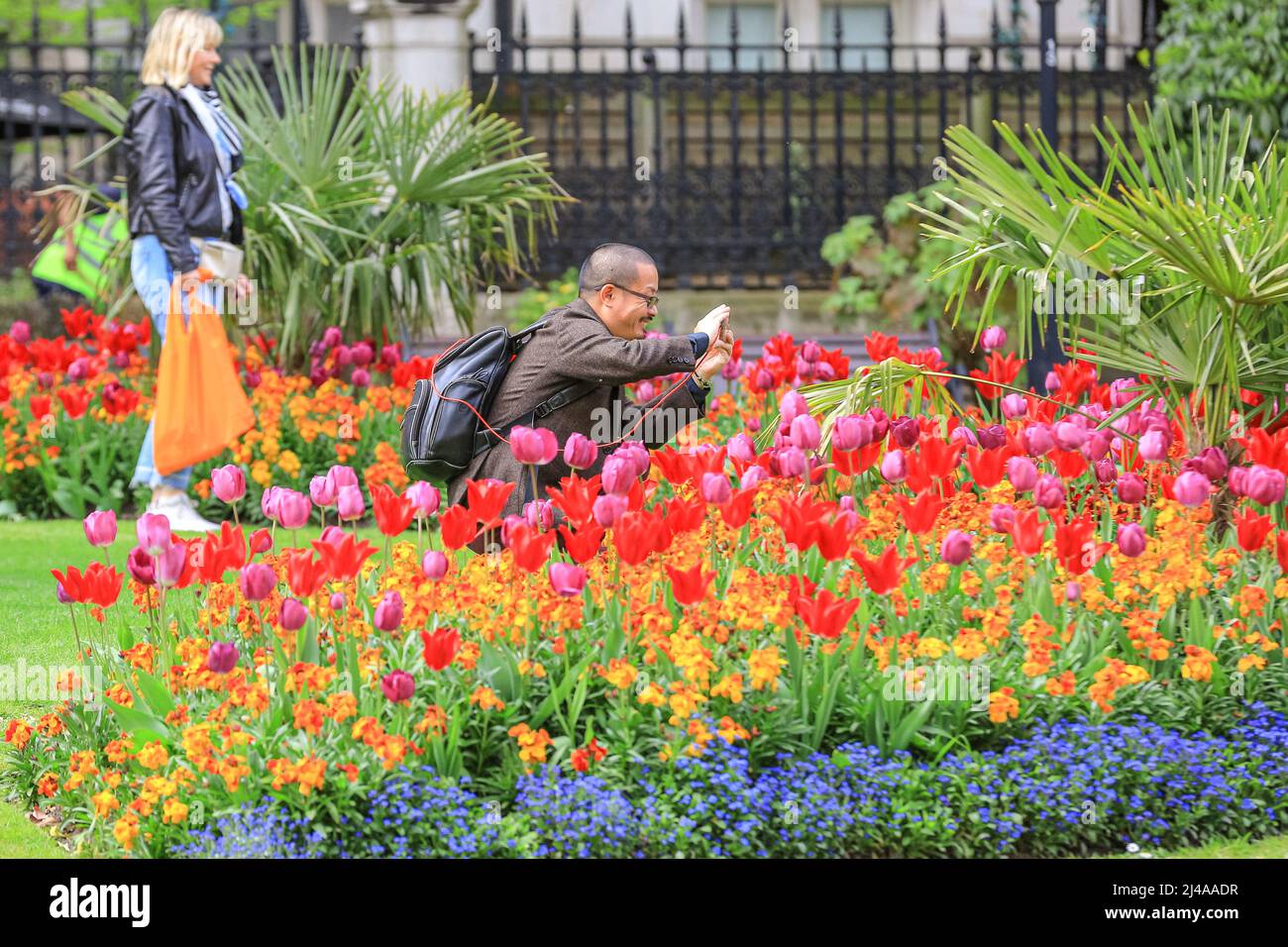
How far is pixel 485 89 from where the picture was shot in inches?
550

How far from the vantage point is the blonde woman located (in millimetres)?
8156

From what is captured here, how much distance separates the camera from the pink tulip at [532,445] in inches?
185

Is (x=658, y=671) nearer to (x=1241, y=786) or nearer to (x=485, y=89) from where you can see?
(x=1241, y=786)

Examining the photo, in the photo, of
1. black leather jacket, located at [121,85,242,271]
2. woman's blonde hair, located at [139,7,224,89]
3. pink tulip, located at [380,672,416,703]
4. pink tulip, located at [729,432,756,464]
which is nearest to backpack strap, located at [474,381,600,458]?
pink tulip, located at [729,432,756,464]

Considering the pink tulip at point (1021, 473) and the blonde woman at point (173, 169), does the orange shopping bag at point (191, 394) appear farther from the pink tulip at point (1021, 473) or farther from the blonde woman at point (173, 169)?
the pink tulip at point (1021, 473)

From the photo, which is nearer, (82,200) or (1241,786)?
(1241,786)

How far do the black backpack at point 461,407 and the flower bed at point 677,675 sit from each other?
2.15 ft

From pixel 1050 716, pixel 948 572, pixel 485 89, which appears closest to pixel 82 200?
pixel 485 89

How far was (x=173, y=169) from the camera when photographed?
26.9 feet

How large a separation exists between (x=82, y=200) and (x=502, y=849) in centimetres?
640

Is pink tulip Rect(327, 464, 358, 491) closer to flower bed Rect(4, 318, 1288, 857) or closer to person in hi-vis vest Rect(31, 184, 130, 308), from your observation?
flower bed Rect(4, 318, 1288, 857)

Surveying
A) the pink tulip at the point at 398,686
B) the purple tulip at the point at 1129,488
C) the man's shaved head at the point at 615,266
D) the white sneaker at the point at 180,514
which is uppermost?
the man's shaved head at the point at 615,266

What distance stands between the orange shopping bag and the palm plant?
118 centimetres

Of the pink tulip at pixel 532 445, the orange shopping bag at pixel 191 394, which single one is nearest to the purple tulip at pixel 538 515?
the pink tulip at pixel 532 445
